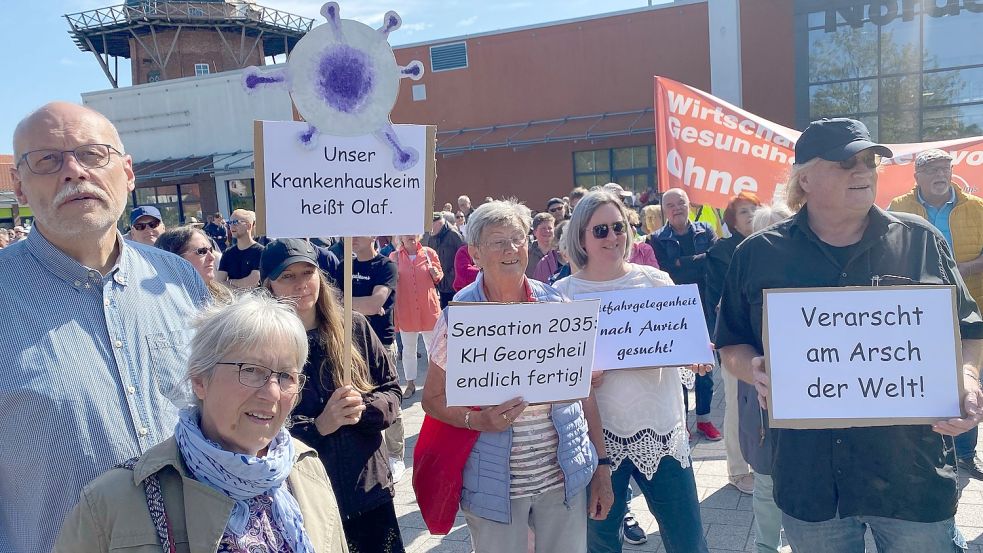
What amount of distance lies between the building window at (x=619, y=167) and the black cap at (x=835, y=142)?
55.3 feet

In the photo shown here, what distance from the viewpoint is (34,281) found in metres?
1.85

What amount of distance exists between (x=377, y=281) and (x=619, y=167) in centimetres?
1534

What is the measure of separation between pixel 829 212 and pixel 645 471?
4.28ft

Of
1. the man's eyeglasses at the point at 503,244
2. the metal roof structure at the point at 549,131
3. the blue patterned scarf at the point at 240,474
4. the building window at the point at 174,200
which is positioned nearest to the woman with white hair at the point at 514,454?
the man's eyeglasses at the point at 503,244

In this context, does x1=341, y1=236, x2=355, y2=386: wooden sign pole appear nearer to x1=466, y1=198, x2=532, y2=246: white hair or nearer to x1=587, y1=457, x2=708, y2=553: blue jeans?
x1=466, y1=198, x2=532, y2=246: white hair

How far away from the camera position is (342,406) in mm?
2459

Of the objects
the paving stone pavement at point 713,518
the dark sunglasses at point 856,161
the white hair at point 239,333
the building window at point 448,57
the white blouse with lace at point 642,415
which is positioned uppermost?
the building window at point 448,57

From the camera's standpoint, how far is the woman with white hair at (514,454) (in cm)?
247

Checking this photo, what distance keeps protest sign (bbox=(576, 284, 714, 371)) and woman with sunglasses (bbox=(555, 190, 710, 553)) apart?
7 centimetres

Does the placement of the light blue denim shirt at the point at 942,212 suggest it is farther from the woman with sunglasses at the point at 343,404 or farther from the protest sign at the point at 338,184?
the woman with sunglasses at the point at 343,404

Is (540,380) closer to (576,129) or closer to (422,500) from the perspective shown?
(422,500)

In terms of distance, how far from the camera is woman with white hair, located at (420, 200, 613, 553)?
2475 mm

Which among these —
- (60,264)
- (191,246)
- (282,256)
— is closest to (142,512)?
(60,264)

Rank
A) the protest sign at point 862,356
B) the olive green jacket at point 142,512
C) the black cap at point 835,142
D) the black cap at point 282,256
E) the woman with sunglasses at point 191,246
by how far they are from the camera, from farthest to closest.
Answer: the woman with sunglasses at point 191,246, the black cap at point 282,256, the black cap at point 835,142, the protest sign at point 862,356, the olive green jacket at point 142,512
